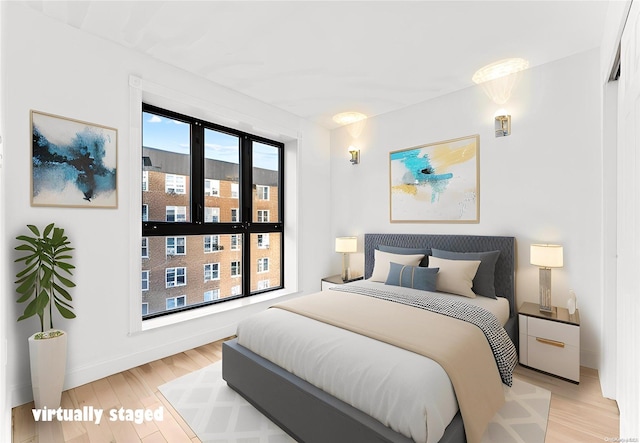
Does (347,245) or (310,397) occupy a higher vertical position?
(347,245)

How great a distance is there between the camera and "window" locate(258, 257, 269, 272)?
13.3ft

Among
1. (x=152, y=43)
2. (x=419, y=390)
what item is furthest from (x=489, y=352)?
(x=152, y=43)

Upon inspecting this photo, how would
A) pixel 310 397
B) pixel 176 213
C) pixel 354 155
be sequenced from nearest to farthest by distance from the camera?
pixel 310 397 < pixel 176 213 < pixel 354 155

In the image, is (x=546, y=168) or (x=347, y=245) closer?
(x=546, y=168)

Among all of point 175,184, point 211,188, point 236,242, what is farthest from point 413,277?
point 175,184

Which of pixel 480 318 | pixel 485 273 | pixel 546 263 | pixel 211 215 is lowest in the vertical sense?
pixel 480 318

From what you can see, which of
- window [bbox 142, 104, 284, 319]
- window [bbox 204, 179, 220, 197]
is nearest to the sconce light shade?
window [bbox 142, 104, 284, 319]

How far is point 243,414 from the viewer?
6.68 ft

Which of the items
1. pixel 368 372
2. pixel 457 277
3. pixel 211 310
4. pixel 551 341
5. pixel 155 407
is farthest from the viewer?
pixel 211 310

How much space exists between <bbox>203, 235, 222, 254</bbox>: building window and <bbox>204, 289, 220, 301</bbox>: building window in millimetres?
472

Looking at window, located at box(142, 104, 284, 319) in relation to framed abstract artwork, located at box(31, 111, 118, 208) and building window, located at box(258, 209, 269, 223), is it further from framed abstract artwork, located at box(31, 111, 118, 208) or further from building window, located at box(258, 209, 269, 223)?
framed abstract artwork, located at box(31, 111, 118, 208)

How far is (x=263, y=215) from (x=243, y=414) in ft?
8.07

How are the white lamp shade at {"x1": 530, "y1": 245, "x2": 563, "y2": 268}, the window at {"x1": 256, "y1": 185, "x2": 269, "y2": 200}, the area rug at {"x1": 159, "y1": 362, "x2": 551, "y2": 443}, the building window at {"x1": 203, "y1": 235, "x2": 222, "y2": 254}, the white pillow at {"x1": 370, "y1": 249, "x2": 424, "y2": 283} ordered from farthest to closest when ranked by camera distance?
the window at {"x1": 256, "y1": 185, "x2": 269, "y2": 200} < the building window at {"x1": 203, "y1": 235, "x2": 222, "y2": 254} < the white pillow at {"x1": 370, "y1": 249, "x2": 424, "y2": 283} < the white lamp shade at {"x1": 530, "y1": 245, "x2": 563, "y2": 268} < the area rug at {"x1": 159, "y1": 362, "x2": 551, "y2": 443}

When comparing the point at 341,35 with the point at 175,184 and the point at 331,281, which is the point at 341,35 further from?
the point at 331,281
